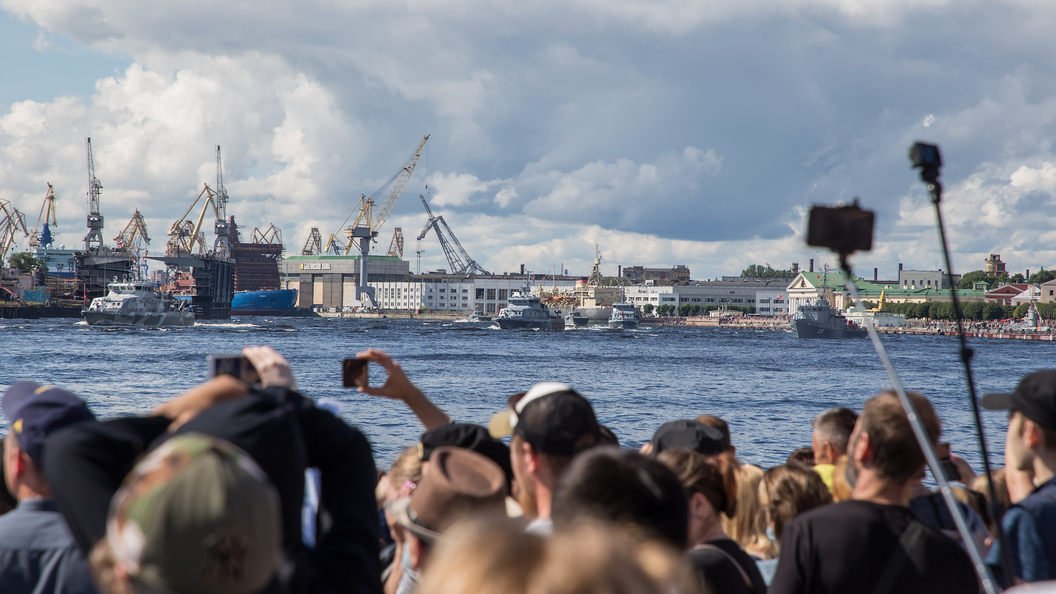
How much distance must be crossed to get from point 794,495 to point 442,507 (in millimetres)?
1703

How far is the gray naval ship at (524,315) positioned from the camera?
81062 millimetres

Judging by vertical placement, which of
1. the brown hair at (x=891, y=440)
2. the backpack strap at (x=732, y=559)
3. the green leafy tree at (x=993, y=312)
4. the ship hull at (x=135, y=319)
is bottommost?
the ship hull at (x=135, y=319)

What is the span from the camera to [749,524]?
3.23 m

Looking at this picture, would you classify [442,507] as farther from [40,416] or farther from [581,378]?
[581,378]

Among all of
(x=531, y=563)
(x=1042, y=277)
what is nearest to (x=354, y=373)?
(x=531, y=563)

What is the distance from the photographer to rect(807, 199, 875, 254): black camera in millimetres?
2531

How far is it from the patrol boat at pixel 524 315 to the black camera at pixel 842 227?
3080 inches

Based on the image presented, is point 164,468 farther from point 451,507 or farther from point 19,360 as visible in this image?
point 19,360

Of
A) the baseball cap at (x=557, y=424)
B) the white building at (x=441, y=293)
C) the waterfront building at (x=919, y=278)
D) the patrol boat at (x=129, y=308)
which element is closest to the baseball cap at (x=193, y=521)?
the baseball cap at (x=557, y=424)

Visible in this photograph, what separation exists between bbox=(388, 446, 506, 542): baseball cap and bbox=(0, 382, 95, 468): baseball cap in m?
0.74

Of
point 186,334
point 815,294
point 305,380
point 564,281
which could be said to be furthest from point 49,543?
point 564,281

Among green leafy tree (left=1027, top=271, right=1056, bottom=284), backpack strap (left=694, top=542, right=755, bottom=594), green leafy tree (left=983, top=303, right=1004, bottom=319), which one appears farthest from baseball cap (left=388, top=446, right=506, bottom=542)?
green leafy tree (left=1027, top=271, right=1056, bottom=284)

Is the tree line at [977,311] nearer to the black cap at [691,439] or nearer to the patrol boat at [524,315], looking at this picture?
the patrol boat at [524,315]

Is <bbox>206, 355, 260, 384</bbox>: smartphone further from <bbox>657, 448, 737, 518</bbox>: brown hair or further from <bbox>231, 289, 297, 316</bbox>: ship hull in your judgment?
<bbox>231, 289, 297, 316</bbox>: ship hull
